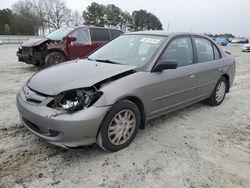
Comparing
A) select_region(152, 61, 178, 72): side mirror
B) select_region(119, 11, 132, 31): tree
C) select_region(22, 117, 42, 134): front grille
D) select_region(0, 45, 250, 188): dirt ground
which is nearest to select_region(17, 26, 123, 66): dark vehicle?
select_region(0, 45, 250, 188): dirt ground

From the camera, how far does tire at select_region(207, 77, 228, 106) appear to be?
505 cm

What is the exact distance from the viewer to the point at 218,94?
5.17 metres

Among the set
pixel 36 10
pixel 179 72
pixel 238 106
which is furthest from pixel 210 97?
pixel 36 10

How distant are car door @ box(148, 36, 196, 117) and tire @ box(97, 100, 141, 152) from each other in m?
0.38

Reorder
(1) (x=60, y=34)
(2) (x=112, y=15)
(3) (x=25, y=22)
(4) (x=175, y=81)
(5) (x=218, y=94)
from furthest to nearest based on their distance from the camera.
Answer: (2) (x=112, y=15) < (3) (x=25, y=22) < (1) (x=60, y=34) < (5) (x=218, y=94) < (4) (x=175, y=81)

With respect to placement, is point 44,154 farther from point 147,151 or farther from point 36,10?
point 36,10

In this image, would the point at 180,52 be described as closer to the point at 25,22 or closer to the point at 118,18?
the point at 25,22

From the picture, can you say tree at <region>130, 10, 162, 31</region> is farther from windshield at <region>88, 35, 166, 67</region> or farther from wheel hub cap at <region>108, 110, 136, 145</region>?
wheel hub cap at <region>108, 110, 136, 145</region>

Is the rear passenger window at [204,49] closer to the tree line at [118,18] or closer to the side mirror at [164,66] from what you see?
the side mirror at [164,66]

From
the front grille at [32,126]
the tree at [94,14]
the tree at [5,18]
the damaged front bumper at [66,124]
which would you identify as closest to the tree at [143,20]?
the tree at [94,14]

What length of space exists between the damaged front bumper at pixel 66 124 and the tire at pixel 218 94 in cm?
296

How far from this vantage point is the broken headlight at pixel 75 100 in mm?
2797

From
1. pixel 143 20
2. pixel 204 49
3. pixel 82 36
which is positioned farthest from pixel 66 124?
pixel 143 20

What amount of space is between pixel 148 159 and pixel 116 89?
961 millimetres
